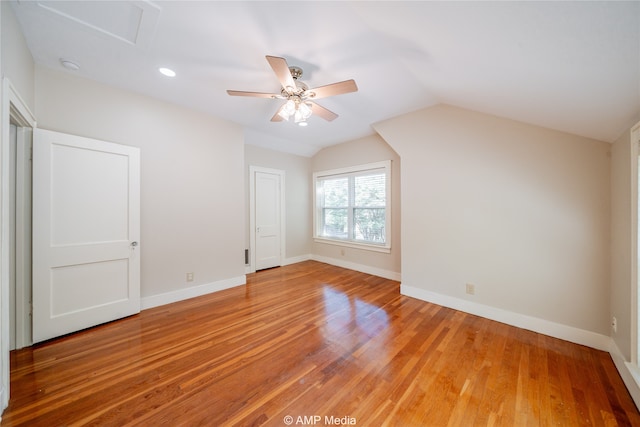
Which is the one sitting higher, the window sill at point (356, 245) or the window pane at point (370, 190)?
the window pane at point (370, 190)

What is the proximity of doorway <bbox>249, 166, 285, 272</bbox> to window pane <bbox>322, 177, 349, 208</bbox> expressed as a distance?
1036 mm

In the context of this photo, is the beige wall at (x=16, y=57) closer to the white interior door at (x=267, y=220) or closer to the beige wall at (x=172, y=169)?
the beige wall at (x=172, y=169)

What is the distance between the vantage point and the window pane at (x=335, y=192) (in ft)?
16.0

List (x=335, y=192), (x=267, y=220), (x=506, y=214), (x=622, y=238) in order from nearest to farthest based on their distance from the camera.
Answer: (x=622, y=238) < (x=506, y=214) < (x=267, y=220) < (x=335, y=192)

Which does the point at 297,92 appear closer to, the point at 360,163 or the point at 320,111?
the point at 320,111

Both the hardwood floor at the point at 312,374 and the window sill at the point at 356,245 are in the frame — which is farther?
the window sill at the point at 356,245

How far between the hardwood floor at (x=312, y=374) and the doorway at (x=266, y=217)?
1.95 m

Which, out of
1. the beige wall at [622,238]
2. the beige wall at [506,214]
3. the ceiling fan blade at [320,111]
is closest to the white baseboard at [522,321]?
the beige wall at [506,214]

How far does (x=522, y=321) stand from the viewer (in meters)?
2.40

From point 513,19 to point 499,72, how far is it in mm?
597

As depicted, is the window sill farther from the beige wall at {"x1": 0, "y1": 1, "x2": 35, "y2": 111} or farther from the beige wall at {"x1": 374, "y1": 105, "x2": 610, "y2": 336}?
the beige wall at {"x1": 0, "y1": 1, "x2": 35, "y2": 111}

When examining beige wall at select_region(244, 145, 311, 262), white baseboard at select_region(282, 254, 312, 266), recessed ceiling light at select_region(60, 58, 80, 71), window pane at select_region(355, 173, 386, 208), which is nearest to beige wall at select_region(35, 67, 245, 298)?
recessed ceiling light at select_region(60, 58, 80, 71)

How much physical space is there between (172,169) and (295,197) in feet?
8.77

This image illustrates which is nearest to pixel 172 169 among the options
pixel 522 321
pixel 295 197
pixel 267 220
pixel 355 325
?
pixel 267 220
